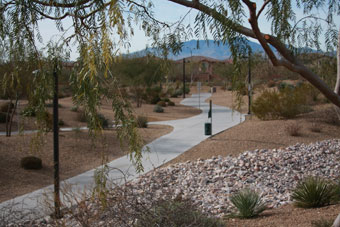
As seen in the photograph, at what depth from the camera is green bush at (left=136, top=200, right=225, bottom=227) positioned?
4547mm

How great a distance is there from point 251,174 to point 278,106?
1069cm

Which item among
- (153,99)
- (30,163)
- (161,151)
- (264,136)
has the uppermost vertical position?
(153,99)

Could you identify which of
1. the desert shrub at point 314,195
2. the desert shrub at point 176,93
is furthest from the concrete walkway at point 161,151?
the desert shrub at point 176,93

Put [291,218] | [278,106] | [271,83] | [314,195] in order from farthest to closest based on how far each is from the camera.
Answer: [271,83] < [278,106] < [314,195] < [291,218]

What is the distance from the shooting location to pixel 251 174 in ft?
37.0

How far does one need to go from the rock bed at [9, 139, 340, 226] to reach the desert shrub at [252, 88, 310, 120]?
692cm

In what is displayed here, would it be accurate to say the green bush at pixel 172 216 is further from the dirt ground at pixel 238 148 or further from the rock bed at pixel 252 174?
the rock bed at pixel 252 174

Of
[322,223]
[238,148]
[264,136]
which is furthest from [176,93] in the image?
[322,223]

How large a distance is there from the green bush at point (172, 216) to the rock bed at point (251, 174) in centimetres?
295

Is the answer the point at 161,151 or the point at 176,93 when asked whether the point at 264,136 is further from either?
the point at 176,93

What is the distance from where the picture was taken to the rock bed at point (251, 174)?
9.23 metres

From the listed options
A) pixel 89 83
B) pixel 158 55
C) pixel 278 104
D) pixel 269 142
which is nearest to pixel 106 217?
pixel 89 83

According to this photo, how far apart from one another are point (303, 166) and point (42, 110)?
9.46 meters

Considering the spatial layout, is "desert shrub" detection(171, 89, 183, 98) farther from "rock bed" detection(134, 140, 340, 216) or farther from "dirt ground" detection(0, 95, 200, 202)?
"rock bed" detection(134, 140, 340, 216)
